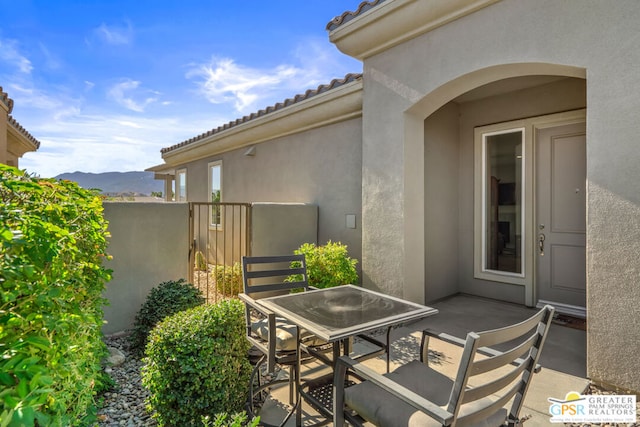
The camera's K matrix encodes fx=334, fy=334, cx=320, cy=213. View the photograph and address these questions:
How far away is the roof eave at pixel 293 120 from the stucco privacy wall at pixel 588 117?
708 mm

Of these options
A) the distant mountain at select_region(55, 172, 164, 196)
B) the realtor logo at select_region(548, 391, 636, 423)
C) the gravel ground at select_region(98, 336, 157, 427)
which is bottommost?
the gravel ground at select_region(98, 336, 157, 427)

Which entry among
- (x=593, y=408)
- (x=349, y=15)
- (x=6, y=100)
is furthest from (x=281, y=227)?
(x=6, y=100)

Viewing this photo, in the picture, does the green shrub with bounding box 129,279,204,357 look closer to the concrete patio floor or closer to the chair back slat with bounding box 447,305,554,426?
the concrete patio floor

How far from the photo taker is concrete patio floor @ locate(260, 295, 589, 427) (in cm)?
316

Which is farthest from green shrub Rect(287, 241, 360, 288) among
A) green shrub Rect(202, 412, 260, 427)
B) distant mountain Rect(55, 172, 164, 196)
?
distant mountain Rect(55, 172, 164, 196)

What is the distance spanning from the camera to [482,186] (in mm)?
6703

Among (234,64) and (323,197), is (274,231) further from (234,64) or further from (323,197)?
(234,64)

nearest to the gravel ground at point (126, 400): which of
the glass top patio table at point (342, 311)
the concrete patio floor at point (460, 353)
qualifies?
the concrete patio floor at point (460, 353)

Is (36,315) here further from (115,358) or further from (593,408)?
(593,408)

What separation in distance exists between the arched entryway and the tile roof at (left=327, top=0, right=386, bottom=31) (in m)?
1.74

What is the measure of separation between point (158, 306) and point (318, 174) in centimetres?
420

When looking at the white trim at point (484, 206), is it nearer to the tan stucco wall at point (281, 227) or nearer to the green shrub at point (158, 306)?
the tan stucco wall at point (281, 227)

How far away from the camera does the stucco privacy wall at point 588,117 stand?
3.33 m

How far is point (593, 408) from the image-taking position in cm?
321
